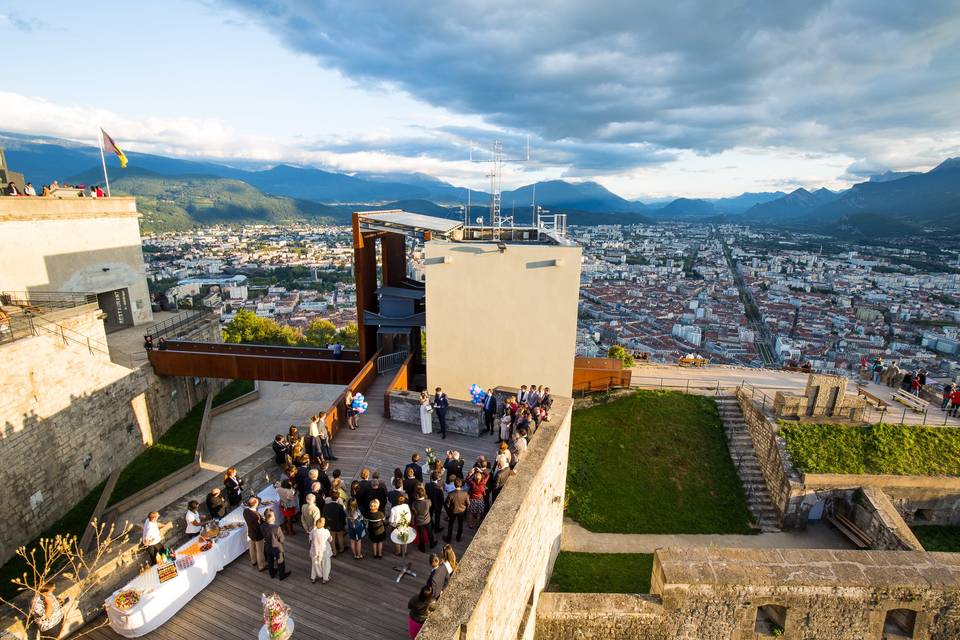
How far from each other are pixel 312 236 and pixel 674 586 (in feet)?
618

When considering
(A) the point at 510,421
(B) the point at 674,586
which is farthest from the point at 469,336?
(B) the point at 674,586

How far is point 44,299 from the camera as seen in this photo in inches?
818

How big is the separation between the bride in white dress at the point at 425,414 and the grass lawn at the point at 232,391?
1822cm

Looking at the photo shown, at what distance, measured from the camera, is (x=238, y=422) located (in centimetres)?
2425

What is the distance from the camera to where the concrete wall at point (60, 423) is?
47.1 ft

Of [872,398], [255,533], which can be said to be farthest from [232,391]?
[872,398]

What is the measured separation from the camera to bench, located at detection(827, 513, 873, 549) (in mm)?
14872

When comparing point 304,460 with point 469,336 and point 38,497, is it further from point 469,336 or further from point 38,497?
point 38,497

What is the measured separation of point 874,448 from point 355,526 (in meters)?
18.7

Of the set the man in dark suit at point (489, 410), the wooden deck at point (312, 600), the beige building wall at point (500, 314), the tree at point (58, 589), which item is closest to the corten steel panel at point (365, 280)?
the beige building wall at point (500, 314)

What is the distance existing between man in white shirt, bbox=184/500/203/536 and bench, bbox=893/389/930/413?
2475 centimetres

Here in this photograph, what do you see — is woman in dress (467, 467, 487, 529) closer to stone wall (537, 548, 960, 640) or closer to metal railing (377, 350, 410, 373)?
stone wall (537, 548, 960, 640)

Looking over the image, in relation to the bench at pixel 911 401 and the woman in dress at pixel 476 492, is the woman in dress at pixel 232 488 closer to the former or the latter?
the woman in dress at pixel 476 492

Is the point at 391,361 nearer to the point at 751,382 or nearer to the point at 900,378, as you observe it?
the point at 751,382
